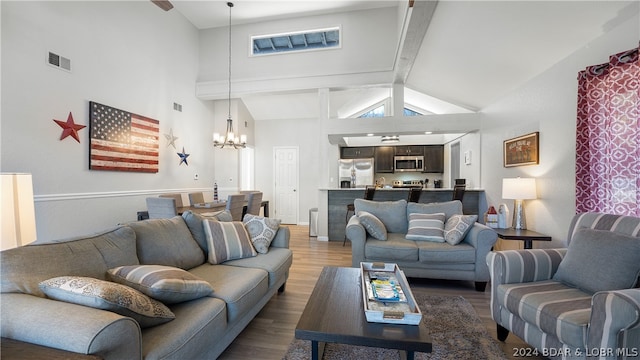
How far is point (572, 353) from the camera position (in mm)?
1396

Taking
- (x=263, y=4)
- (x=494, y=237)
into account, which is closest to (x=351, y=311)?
(x=494, y=237)

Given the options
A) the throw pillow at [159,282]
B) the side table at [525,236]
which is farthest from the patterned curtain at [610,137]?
the throw pillow at [159,282]

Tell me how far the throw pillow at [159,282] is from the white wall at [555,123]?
3.42 metres

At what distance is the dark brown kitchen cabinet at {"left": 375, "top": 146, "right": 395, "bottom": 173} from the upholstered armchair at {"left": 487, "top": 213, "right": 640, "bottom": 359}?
571 cm

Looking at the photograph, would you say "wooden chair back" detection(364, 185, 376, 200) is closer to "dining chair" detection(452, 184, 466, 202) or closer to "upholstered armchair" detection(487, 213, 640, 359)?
"dining chair" detection(452, 184, 466, 202)

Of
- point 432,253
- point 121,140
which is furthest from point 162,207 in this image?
point 432,253

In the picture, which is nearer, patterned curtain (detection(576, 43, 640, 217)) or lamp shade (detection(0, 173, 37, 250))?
lamp shade (detection(0, 173, 37, 250))

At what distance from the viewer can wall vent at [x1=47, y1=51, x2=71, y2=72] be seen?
10.3 feet

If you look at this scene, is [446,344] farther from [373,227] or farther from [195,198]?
[195,198]

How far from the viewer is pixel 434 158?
24.8ft

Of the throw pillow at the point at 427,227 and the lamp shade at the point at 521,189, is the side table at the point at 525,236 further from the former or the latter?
the throw pillow at the point at 427,227

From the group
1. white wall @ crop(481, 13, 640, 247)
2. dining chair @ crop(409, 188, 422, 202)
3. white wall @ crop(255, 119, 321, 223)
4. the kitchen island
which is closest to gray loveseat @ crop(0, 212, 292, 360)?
the kitchen island

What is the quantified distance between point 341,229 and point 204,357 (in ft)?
12.8

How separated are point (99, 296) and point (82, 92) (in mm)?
3699
